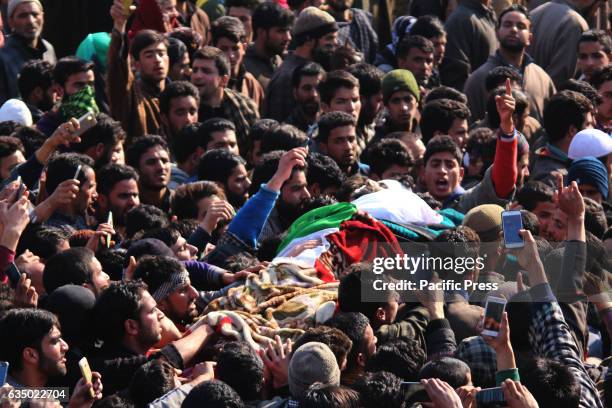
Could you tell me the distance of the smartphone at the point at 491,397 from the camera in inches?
254

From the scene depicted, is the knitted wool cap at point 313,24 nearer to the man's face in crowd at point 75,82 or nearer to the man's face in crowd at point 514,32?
the man's face in crowd at point 514,32

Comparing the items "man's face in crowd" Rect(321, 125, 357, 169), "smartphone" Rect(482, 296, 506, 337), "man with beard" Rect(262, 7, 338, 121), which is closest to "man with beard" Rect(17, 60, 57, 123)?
"man with beard" Rect(262, 7, 338, 121)

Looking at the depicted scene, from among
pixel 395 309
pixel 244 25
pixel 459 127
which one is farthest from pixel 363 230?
pixel 244 25

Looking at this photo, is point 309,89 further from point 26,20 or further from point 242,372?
point 242,372

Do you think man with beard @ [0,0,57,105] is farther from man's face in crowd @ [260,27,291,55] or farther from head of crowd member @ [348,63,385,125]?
head of crowd member @ [348,63,385,125]

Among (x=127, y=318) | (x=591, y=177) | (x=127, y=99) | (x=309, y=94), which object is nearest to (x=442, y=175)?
(x=591, y=177)

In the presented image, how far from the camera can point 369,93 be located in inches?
460

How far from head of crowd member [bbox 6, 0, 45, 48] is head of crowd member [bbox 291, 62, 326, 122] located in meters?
2.06

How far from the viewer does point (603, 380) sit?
24.2 ft

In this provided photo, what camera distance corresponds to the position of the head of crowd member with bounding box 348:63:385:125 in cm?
1166

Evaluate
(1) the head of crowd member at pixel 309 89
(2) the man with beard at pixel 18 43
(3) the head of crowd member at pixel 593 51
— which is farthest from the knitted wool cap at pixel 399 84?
(2) the man with beard at pixel 18 43

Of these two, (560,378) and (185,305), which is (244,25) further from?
(560,378)

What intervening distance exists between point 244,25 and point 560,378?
738 centimetres

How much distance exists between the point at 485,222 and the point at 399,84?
2.90m
